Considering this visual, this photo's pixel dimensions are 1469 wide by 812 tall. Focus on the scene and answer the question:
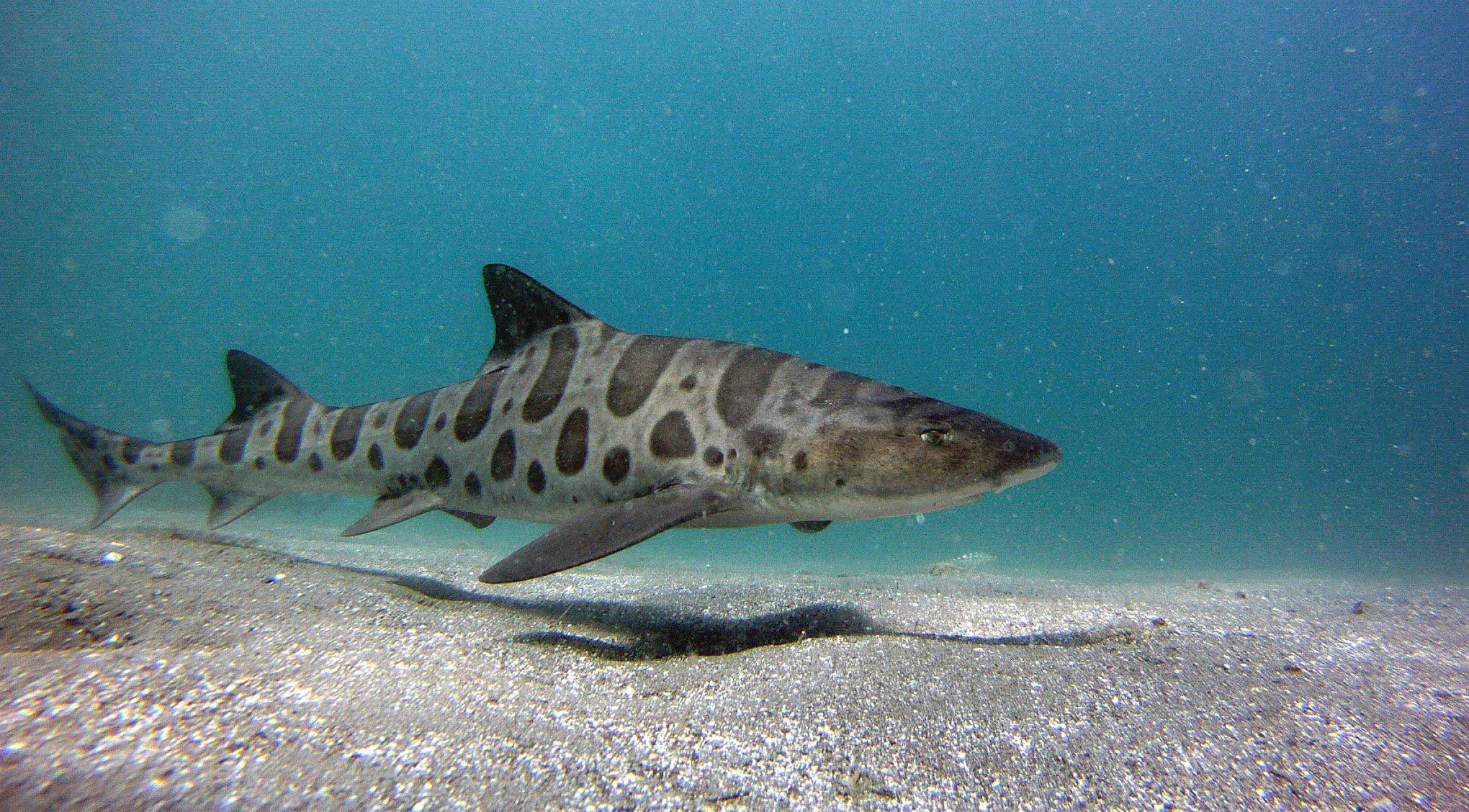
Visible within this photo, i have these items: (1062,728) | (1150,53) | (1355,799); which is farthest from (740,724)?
(1150,53)

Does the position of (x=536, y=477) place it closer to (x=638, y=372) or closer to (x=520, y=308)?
(x=638, y=372)

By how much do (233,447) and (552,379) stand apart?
3.65m

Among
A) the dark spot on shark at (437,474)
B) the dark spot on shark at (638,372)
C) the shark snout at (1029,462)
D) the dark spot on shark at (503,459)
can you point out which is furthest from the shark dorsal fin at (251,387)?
the shark snout at (1029,462)

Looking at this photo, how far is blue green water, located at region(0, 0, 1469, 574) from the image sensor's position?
4600cm

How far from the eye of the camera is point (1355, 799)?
1604mm

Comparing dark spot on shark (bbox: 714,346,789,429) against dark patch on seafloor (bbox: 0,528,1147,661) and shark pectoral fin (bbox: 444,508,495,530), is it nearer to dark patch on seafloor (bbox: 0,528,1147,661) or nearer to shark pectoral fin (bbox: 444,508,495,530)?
dark patch on seafloor (bbox: 0,528,1147,661)

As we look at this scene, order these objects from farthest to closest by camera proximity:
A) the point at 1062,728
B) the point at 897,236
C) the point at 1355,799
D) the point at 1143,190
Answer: the point at 897,236
the point at 1143,190
the point at 1062,728
the point at 1355,799

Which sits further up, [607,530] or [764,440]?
[764,440]

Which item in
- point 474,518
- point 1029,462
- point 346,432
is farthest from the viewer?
point 346,432

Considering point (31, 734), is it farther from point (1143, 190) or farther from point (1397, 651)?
point (1143, 190)

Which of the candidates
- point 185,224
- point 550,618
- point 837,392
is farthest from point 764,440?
point 185,224

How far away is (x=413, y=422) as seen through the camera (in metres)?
4.76

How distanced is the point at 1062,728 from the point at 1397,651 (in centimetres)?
312

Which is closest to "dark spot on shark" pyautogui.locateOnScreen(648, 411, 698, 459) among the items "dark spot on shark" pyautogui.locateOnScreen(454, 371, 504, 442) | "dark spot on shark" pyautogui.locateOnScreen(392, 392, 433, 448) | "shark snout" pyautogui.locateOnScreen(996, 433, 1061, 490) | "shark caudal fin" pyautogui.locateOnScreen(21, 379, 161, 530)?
"dark spot on shark" pyautogui.locateOnScreen(454, 371, 504, 442)
